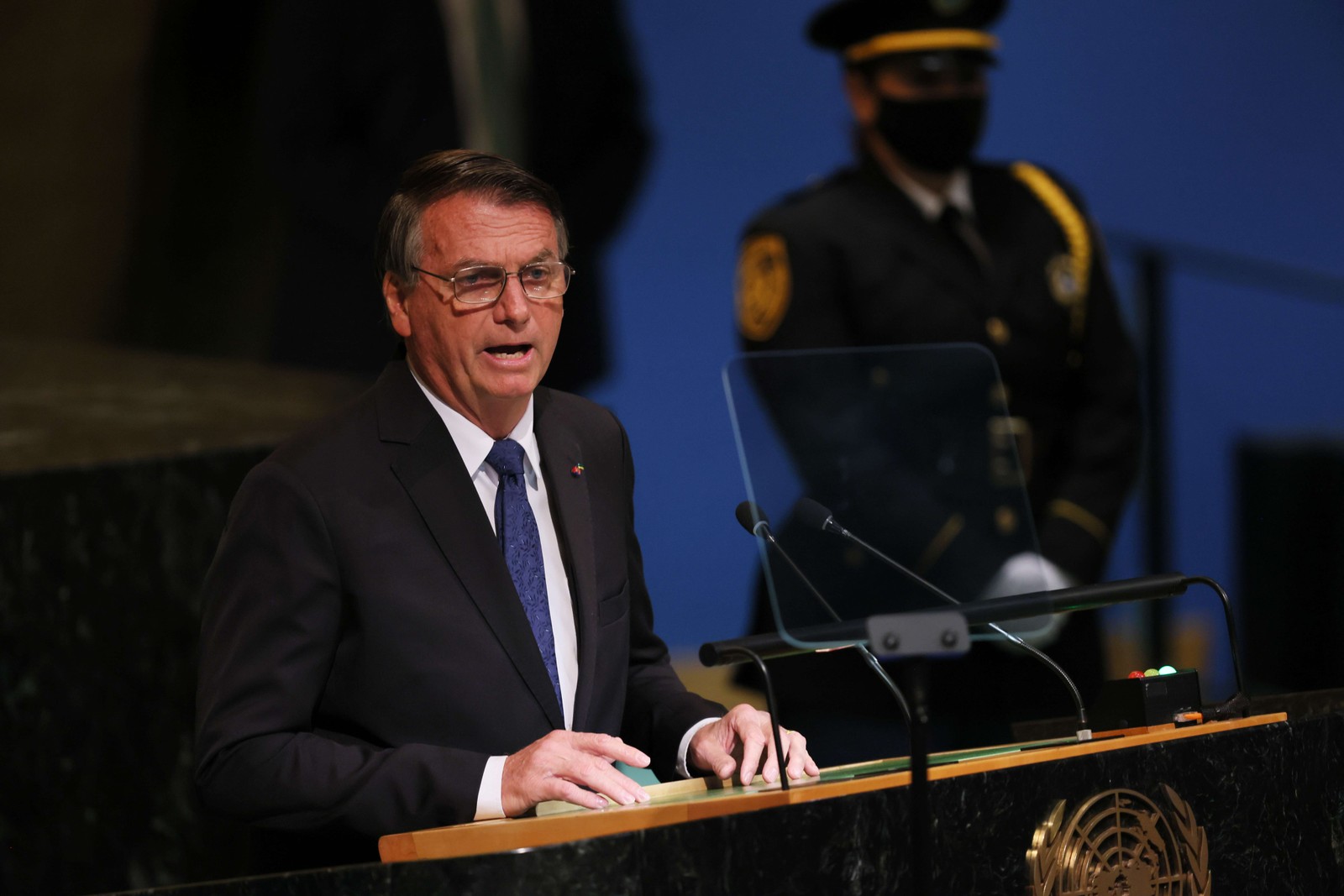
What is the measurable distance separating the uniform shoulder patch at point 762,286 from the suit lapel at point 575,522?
154 cm

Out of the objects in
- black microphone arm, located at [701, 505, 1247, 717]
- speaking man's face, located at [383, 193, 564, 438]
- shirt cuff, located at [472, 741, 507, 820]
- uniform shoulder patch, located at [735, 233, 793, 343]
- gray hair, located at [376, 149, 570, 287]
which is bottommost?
shirt cuff, located at [472, 741, 507, 820]

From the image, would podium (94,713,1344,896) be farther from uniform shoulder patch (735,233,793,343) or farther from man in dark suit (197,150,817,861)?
uniform shoulder patch (735,233,793,343)

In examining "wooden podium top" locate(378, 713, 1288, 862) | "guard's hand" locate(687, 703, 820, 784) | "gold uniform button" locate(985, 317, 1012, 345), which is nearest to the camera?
"wooden podium top" locate(378, 713, 1288, 862)

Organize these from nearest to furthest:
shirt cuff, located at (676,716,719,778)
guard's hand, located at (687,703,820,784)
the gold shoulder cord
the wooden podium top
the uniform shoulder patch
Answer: the wooden podium top, guard's hand, located at (687,703,820,784), shirt cuff, located at (676,716,719,778), the uniform shoulder patch, the gold shoulder cord

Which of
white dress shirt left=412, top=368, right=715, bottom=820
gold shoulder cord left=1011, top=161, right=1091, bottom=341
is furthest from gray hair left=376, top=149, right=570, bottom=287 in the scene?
gold shoulder cord left=1011, top=161, right=1091, bottom=341

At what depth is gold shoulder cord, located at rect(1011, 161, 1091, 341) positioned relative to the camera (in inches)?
154

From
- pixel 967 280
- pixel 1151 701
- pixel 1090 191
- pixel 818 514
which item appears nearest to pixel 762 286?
pixel 967 280

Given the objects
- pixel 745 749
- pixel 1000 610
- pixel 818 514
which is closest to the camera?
pixel 1000 610

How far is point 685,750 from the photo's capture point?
6.37ft

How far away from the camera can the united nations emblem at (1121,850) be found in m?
1.52

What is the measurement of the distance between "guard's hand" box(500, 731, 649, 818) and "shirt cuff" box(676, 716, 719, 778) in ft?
1.02

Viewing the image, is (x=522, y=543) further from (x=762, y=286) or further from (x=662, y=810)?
(x=762, y=286)

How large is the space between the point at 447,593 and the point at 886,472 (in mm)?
1281

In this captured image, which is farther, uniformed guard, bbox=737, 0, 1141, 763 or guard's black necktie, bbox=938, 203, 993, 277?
guard's black necktie, bbox=938, 203, 993, 277
